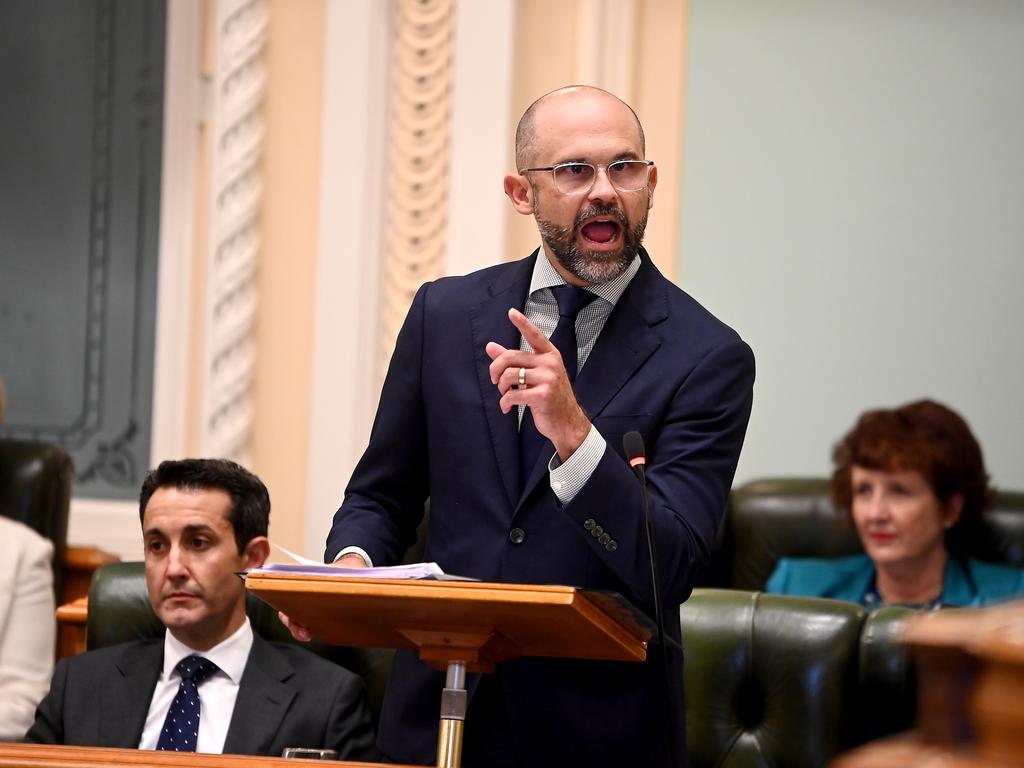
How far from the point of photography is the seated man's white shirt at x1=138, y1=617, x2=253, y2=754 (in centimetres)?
268

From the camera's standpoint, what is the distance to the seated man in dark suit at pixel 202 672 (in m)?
2.65

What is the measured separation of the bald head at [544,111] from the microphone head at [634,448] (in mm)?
458

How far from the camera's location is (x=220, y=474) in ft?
9.37

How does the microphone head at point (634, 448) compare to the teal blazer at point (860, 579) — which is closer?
the microphone head at point (634, 448)

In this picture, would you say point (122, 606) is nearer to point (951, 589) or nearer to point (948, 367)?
point (951, 589)

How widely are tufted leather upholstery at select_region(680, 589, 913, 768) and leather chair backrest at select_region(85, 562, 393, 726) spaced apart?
2.06 ft

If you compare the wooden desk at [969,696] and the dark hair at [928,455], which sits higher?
the wooden desk at [969,696]

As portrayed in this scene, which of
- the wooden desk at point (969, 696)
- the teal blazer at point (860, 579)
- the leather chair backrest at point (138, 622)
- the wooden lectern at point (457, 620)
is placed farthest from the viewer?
the teal blazer at point (860, 579)

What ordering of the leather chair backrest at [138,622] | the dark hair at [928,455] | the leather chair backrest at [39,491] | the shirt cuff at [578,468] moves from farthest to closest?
the leather chair backrest at [39,491] → the dark hair at [928,455] → the leather chair backrest at [138,622] → the shirt cuff at [578,468]

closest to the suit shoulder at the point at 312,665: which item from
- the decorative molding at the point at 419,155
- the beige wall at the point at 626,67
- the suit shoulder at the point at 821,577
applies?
the suit shoulder at the point at 821,577

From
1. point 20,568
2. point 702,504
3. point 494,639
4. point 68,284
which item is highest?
point 68,284

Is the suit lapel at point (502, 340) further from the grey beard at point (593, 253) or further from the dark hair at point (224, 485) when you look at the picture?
the dark hair at point (224, 485)

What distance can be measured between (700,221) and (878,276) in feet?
1.74

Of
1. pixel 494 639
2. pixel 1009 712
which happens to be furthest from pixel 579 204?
pixel 1009 712
